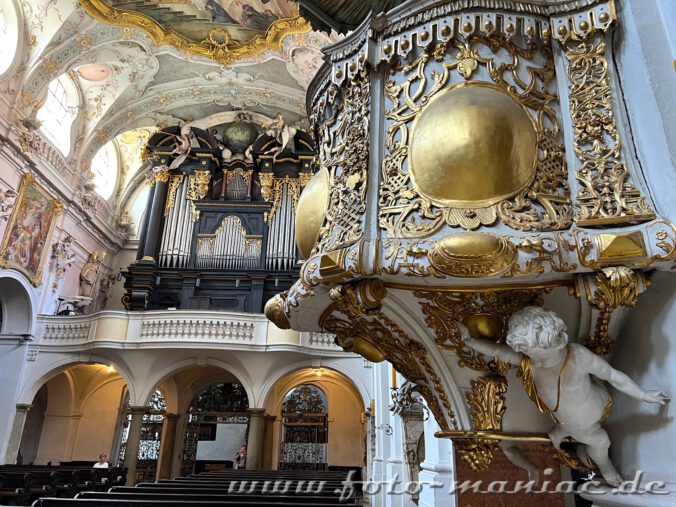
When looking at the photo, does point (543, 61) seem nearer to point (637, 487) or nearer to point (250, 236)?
point (637, 487)

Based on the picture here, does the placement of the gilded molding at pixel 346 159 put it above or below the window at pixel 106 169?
below

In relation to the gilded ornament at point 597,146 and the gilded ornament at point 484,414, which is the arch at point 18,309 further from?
the gilded ornament at point 597,146

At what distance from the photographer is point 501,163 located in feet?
7.14

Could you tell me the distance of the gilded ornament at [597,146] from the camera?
2.04 meters

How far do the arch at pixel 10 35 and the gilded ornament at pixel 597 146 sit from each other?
12.1m

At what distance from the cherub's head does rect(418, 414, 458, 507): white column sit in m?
1.79

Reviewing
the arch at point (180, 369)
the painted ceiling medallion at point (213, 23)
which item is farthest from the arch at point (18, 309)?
the painted ceiling medallion at point (213, 23)

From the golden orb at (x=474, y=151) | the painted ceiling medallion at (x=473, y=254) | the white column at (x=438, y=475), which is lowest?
the white column at (x=438, y=475)

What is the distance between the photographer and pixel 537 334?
2.06 metres

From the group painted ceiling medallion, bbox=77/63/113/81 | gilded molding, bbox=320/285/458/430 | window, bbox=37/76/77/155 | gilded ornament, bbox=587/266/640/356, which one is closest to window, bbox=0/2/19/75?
window, bbox=37/76/77/155

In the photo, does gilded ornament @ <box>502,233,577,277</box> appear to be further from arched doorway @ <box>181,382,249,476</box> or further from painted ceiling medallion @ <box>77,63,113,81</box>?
painted ceiling medallion @ <box>77,63,113,81</box>

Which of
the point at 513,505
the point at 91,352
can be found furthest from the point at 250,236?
the point at 513,505

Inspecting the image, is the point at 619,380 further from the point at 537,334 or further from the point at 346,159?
the point at 346,159

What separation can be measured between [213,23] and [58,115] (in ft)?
15.9
